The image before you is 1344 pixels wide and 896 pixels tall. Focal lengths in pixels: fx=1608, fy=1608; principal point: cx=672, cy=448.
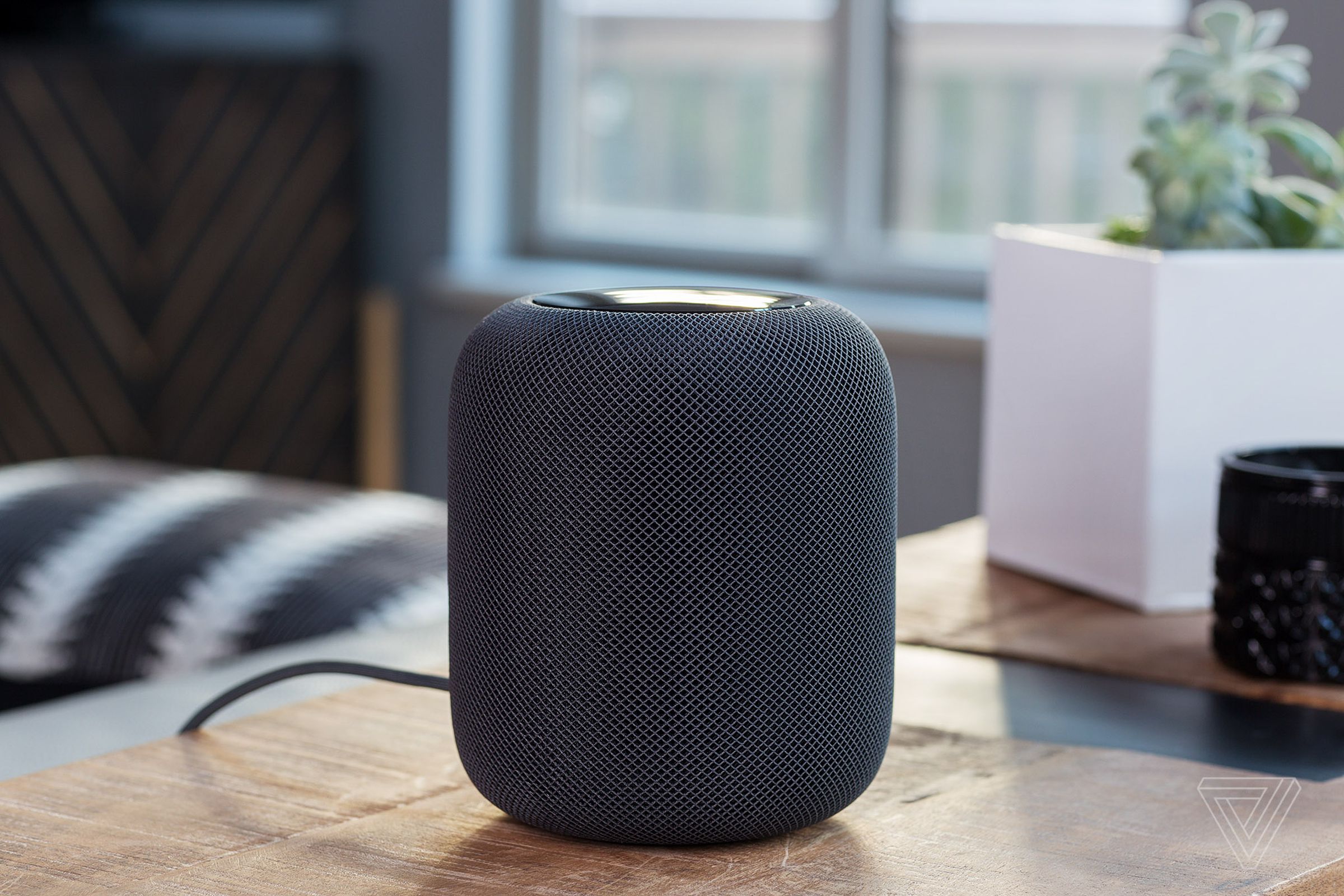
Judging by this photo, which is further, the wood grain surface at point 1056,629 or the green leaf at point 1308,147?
the green leaf at point 1308,147

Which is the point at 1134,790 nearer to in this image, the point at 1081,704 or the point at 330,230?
the point at 1081,704

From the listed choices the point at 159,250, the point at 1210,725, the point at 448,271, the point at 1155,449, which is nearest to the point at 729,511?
the point at 1210,725

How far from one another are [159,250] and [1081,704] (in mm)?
2571

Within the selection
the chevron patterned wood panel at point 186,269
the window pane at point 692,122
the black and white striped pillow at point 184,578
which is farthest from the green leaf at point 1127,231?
the chevron patterned wood panel at point 186,269

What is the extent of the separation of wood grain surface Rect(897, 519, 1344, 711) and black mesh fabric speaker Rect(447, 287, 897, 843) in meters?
0.23

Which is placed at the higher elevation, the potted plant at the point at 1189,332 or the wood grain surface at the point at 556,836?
the potted plant at the point at 1189,332

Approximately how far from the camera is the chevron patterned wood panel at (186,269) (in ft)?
8.98

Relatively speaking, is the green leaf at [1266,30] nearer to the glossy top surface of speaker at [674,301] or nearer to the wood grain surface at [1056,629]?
the wood grain surface at [1056,629]

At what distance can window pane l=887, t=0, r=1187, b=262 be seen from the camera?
2.47 metres

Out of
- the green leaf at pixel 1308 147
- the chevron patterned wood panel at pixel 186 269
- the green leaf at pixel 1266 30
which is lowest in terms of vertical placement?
the chevron patterned wood panel at pixel 186 269

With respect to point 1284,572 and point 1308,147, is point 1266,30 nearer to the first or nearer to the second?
point 1308,147

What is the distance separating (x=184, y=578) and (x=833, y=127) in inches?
67.3

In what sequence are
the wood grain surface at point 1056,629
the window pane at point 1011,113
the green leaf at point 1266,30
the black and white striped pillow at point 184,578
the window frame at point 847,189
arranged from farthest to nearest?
the window frame at point 847,189, the window pane at point 1011,113, the black and white striped pillow at point 184,578, the green leaf at point 1266,30, the wood grain surface at point 1056,629

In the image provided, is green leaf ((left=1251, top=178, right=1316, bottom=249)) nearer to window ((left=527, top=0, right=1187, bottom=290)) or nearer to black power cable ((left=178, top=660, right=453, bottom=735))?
black power cable ((left=178, top=660, right=453, bottom=735))
